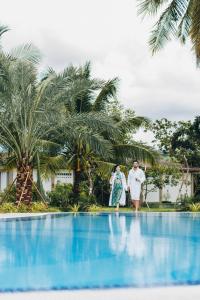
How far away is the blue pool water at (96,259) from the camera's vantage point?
15.6 feet

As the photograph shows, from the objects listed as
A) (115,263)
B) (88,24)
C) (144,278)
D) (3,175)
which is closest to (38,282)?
(144,278)

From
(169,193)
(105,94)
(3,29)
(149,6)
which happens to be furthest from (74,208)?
(169,193)

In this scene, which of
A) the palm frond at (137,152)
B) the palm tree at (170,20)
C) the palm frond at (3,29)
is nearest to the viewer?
the palm tree at (170,20)

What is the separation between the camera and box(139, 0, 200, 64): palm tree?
16094mm

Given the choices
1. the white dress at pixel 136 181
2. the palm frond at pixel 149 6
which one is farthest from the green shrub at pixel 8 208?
the palm frond at pixel 149 6

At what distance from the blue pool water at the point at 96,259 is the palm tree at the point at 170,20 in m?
7.74

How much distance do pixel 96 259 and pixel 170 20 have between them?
11.9 m

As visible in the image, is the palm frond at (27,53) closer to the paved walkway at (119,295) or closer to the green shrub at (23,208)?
the green shrub at (23,208)

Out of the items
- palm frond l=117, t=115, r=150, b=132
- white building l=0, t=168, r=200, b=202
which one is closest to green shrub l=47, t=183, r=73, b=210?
palm frond l=117, t=115, r=150, b=132

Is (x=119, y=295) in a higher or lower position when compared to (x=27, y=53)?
lower

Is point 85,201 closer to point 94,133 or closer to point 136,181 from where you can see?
point 94,133

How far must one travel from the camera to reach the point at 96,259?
640 centimetres

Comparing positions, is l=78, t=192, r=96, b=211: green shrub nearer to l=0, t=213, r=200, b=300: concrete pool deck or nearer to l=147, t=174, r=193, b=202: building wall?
l=147, t=174, r=193, b=202: building wall

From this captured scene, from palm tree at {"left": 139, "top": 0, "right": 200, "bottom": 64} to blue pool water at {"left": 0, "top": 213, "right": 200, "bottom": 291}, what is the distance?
25.4 feet
